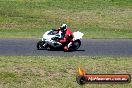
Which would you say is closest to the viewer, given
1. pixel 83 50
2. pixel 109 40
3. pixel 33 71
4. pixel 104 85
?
pixel 104 85

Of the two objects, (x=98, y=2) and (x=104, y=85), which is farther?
(x=98, y=2)

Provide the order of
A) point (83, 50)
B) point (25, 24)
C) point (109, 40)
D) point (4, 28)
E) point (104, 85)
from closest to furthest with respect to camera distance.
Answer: point (104, 85) → point (83, 50) → point (109, 40) → point (4, 28) → point (25, 24)

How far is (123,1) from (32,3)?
10.4 meters

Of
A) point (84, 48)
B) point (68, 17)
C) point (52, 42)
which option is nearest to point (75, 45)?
point (84, 48)

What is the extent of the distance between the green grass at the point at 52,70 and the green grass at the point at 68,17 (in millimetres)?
11862

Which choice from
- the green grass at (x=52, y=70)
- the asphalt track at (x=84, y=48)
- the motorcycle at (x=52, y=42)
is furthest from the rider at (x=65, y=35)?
the green grass at (x=52, y=70)

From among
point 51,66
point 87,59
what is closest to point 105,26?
point 87,59

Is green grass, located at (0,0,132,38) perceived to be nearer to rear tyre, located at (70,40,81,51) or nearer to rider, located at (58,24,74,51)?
rear tyre, located at (70,40,81,51)

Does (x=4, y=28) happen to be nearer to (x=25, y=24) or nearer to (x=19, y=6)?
(x=25, y=24)

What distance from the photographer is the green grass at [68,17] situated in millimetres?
33812

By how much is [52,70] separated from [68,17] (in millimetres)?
25293

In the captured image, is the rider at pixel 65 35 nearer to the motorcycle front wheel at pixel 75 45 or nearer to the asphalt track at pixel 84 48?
the motorcycle front wheel at pixel 75 45

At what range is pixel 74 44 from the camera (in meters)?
24.2

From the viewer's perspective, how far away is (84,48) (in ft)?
81.4
